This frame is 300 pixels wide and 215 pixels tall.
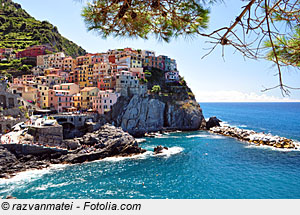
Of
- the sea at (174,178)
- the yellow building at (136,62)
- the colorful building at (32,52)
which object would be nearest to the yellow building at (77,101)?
the yellow building at (136,62)

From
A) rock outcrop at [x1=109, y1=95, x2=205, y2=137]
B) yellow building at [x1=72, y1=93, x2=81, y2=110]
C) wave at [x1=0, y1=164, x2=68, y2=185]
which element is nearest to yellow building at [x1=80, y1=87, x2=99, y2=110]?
yellow building at [x1=72, y1=93, x2=81, y2=110]

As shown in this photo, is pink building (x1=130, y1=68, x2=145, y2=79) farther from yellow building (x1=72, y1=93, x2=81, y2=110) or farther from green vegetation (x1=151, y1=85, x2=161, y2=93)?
yellow building (x1=72, y1=93, x2=81, y2=110)

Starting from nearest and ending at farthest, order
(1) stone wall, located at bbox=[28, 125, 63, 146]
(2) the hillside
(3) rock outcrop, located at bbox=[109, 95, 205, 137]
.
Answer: (1) stone wall, located at bbox=[28, 125, 63, 146] < (3) rock outcrop, located at bbox=[109, 95, 205, 137] < (2) the hillside

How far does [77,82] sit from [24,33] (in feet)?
215

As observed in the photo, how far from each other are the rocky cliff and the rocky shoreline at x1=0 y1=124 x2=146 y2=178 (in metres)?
11.1

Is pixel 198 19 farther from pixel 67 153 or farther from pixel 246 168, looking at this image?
pixel 67 153

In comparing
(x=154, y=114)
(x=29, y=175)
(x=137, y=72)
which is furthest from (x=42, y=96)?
(x=154, y=114)

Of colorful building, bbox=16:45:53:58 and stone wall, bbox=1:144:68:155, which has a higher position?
colorful building, bbox=16:45:53:58

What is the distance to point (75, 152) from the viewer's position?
3177cm

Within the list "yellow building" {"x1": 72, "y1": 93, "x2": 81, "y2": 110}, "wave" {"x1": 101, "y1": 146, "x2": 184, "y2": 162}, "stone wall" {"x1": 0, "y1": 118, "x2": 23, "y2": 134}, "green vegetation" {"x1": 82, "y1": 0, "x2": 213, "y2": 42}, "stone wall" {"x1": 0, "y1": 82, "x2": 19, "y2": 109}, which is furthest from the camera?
"yellow building" {"x1": 72, "y1": 93, "x2": 81, "y2": 110}

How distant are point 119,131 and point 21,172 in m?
17.2

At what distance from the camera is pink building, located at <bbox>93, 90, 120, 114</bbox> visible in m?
47.2

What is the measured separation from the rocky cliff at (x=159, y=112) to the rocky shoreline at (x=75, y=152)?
438 inches

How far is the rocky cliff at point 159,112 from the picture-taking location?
1992 inches
